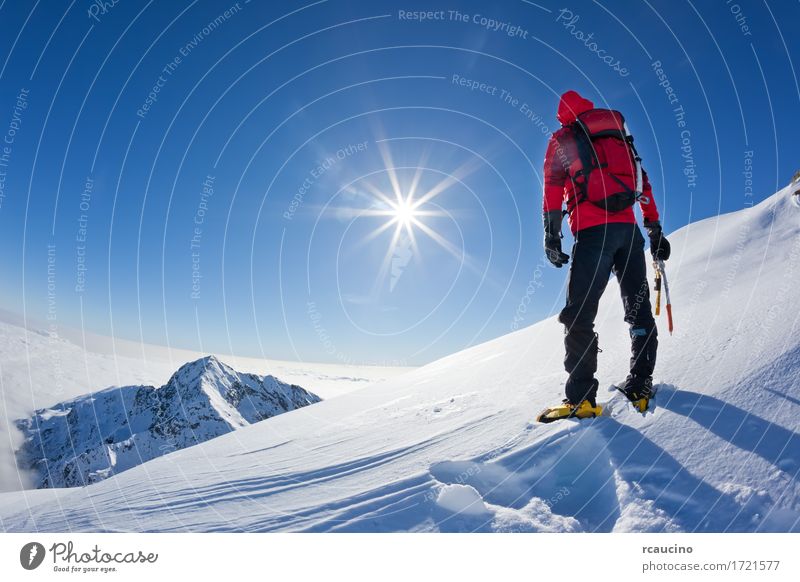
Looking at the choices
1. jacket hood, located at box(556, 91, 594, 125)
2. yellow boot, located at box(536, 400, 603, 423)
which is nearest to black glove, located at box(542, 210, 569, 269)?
jacket hood, located at box(556, 91, 594, 125)

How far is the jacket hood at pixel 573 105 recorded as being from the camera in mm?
4148

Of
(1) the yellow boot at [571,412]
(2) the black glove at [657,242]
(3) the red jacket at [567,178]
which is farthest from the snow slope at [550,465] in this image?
(3) the red jacket at [567,178]

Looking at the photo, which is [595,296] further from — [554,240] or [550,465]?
[550,465]

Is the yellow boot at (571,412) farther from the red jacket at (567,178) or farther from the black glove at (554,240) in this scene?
the red jacket at (567,178)

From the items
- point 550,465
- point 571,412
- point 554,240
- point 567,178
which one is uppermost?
point 567,178

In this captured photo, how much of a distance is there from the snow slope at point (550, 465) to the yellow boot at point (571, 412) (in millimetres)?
133

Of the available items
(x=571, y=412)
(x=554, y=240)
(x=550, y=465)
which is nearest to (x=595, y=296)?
(x=554, y=240)

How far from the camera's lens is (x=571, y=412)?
11.8 ft

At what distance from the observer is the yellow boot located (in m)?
3.52

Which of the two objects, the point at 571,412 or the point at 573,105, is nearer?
the point at 571,412

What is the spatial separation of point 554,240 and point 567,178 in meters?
0.66

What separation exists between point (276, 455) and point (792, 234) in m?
7.65
